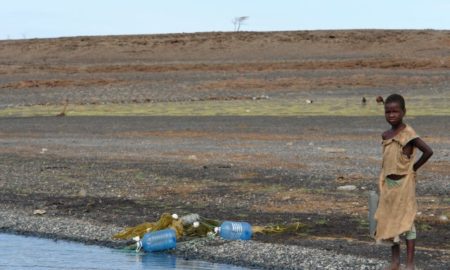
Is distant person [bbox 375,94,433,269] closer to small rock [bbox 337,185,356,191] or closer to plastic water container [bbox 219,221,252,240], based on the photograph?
plastic water container [bbox 219,221,252,240]

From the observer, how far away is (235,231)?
12.0 m

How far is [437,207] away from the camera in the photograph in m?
13.7

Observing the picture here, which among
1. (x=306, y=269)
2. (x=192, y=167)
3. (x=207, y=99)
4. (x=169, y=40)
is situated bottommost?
(x=306, y=269)

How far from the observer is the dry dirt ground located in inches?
565

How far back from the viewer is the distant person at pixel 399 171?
9.27m

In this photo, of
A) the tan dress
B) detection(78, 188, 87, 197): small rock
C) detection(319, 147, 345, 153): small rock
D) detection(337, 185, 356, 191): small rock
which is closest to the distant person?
the tan dress

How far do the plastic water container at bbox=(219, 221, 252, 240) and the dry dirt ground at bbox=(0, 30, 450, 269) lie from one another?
0.99ft

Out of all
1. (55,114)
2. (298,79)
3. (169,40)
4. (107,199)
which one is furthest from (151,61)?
(107,199)

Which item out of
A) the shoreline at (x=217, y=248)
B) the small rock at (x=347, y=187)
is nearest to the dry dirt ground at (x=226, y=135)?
the small rock at (x=347, y=187)

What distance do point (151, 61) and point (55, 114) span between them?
62.5 ft

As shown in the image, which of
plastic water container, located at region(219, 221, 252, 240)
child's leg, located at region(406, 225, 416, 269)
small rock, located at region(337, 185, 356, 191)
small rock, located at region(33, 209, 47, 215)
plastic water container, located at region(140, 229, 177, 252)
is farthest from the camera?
small rock, located at region(337, 185, 356, 191)

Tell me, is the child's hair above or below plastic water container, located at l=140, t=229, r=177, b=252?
above

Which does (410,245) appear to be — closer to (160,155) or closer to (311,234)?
(311,234)

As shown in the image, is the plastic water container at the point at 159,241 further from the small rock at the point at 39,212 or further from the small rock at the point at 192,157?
the small rock at the point at 192,157
